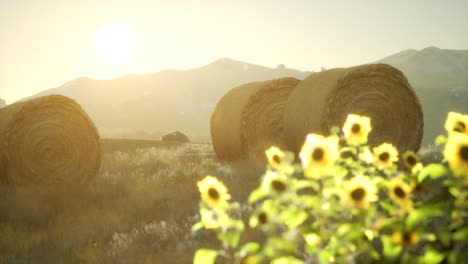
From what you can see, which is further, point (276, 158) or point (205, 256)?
point (276, 158)

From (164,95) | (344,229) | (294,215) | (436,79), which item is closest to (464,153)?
(344,229)

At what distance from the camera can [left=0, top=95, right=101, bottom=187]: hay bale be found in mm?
9250

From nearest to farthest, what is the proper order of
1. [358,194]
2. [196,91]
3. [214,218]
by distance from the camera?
1. [358,194]
2. [214,218]
3. [196,91]

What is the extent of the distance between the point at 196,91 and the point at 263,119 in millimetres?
88544

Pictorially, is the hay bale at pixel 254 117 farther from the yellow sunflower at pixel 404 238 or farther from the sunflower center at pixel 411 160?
the yellow sunflower at pixel 404 238

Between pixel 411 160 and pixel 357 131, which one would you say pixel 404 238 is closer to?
pixel 357 131

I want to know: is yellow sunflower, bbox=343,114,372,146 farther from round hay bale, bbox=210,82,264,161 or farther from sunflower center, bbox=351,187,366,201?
round hay bale, bbox=210,82,264,161

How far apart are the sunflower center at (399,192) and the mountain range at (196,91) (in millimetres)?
60861

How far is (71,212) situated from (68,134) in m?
3.15

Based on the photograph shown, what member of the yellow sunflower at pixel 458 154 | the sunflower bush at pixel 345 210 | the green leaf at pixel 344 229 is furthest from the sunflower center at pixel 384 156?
the green leaf at pixel 344 229

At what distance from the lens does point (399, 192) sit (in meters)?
2.48

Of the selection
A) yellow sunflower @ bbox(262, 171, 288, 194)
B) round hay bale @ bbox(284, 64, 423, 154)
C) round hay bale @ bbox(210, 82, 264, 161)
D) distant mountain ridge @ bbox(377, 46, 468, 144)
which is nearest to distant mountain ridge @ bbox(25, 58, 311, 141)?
distant mountain ridge @ bbox(377, 46, 468, 144)

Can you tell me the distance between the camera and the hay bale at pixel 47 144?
9.25 metres

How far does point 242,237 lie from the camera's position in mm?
5203
